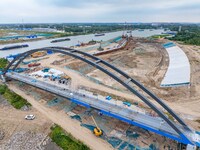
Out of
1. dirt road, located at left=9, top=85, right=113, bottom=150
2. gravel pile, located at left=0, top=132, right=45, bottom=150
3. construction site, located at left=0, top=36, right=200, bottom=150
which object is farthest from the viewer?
construction site, located at left=0, top=36, right=200, bottom=150

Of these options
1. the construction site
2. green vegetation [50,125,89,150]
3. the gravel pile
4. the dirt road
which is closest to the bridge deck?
the construction site

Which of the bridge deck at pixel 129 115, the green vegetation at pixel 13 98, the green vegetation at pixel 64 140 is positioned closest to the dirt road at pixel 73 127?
the green vegetation at pixel 64 140

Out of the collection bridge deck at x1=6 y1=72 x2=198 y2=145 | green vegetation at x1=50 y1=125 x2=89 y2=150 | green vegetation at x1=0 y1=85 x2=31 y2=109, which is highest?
bridge deck at x1=6 y1=72 x2=198 y2=145

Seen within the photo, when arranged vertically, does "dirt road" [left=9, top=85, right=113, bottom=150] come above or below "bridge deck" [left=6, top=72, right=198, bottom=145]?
below

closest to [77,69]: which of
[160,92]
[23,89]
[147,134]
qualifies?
[23,89]

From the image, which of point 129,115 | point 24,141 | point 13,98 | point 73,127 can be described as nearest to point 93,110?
point 73,127

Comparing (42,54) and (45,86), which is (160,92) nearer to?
(45,86)

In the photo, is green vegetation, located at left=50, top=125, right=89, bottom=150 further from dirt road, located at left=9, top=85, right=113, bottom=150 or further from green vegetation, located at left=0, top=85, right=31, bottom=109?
green vegetation, located at left=0, top=85, right=31, bottom=109
